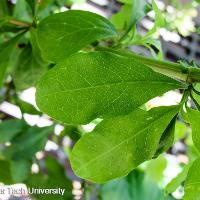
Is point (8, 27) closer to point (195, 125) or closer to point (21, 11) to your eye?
point (21, 11)

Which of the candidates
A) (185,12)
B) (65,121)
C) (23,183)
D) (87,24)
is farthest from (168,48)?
(65,121)

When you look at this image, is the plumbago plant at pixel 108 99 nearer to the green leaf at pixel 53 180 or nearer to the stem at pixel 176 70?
the stem at pixel 176 70

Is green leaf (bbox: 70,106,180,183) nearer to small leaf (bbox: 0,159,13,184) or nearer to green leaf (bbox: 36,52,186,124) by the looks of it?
green leaf (bbox: 36,52,186,124)

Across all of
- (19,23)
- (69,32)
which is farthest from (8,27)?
(69,32)

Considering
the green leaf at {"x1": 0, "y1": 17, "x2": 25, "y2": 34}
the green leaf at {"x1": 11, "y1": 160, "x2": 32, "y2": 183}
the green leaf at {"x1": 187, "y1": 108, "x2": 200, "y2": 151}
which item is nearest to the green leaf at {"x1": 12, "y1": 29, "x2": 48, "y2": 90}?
the green leaf at {"x1": 0, "y1": 17, "x2": 25, "y2": 34}

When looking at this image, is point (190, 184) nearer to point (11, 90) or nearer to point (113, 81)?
point (113, 81)

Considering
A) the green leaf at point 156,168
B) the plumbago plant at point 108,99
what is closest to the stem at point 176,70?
the plumbago plant at point 108,99
